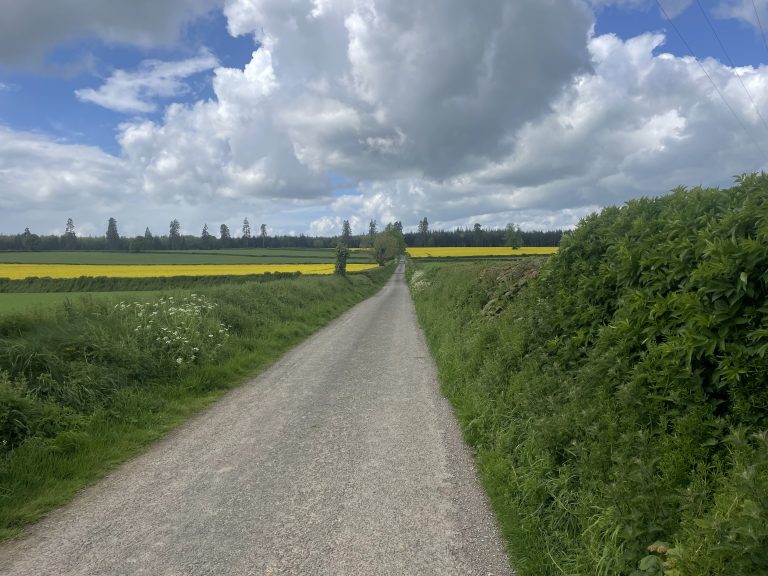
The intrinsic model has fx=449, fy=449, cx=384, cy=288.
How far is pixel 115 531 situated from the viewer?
4312mm

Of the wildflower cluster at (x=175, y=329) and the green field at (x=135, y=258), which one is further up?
the green field at (x=135, y=258)

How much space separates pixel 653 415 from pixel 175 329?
33.8 ft

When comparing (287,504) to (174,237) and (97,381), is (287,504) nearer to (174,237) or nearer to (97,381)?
(97,381)

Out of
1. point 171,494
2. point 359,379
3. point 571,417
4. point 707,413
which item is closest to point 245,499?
point 171,494

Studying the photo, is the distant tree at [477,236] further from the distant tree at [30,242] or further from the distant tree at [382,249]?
the distant tree at [30,242]

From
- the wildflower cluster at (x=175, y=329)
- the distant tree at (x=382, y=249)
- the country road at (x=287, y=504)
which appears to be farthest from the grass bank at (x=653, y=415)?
the distant tree at (x=382, y=249)

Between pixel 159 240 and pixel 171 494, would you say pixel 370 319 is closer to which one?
pixel 171 494

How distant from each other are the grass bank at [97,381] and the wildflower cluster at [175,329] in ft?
0.09

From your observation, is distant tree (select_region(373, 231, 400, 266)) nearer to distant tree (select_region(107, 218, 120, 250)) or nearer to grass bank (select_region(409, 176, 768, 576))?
distant tree (select_region(107, 218, 120, 250))

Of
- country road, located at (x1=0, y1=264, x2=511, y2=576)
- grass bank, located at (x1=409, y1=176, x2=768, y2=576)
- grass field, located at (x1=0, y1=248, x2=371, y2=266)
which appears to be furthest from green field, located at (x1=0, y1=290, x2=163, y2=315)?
grass field, located at (x1=0, y1=248, x2=371, y2=266)

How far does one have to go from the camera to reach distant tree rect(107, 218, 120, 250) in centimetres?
11438

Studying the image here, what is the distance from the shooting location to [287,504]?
4.71 meters

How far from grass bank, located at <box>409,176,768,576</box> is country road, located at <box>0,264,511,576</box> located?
2.10 feet

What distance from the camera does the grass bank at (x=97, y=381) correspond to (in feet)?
17.9
